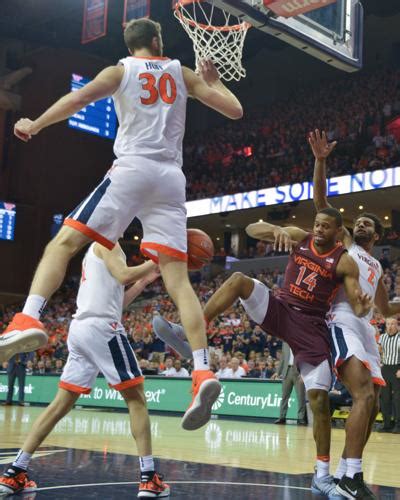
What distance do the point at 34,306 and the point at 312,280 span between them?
237cm

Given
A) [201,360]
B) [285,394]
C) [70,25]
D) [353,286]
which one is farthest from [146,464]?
[70,25]

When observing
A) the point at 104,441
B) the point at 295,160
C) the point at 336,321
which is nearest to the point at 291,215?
the point at 295,160

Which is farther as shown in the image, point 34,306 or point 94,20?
point 94,20

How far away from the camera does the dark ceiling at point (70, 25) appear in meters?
22.7

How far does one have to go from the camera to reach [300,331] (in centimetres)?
530

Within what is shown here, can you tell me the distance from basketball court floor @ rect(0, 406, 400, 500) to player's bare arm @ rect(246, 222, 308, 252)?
171cm

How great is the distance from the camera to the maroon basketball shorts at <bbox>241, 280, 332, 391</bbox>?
5.25 meters

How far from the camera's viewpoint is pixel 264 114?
2891cm

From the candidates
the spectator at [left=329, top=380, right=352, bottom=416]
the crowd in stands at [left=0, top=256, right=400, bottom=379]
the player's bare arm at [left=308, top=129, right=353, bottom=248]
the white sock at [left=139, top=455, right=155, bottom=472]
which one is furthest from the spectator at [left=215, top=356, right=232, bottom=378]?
the white sock at [left=139, top=455, right=155, bottom=472]

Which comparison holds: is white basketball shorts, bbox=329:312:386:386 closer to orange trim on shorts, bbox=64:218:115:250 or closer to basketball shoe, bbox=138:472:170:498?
basketball shoe, bbox=138:472:170:498

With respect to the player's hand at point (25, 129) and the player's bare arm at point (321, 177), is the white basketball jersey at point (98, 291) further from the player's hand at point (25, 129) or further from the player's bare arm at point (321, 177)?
the player's bare arm at point (321, 177)

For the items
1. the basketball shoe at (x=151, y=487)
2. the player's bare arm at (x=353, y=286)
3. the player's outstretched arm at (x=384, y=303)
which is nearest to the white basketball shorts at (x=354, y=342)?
the player's bare arm at (x=353, y=286)

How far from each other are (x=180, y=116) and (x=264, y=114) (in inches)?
999

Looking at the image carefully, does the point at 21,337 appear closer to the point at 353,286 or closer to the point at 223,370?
the point at 353,286
